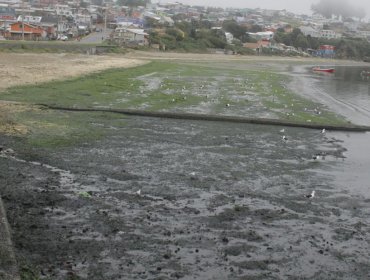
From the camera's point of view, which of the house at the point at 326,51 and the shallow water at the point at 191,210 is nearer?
the shallow water at the point at 191,210

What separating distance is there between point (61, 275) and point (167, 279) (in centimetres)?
189

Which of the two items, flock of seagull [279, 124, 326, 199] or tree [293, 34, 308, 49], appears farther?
tree [293, 34, 308, 49]

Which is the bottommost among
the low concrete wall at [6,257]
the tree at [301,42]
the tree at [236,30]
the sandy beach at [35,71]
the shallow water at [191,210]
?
the shallow water at [191,210]

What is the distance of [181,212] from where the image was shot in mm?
12422

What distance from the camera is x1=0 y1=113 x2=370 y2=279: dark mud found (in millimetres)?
9680

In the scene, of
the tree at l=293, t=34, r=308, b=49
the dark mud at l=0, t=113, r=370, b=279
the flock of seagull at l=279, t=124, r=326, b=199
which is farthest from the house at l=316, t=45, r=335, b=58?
the dark mud at l=0, t=113, r=370, b=279

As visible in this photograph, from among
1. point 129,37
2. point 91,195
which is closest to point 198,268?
point 91,195

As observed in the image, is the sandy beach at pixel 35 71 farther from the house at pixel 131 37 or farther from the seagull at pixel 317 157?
the house at pixel 131 37

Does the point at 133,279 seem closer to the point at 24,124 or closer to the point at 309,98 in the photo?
the point at 24,124

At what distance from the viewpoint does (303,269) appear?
9.94 m

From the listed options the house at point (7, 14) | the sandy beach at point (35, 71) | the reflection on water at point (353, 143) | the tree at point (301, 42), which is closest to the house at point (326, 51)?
the tree at point (301, 42)

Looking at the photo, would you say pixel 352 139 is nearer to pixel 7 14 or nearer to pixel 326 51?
pixel 7 14

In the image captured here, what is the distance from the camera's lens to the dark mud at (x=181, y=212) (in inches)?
381

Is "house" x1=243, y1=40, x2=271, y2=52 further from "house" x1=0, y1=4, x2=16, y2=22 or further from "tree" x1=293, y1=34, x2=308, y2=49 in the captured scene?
"house" x1=0, y1=4, x2=16, y2=22
